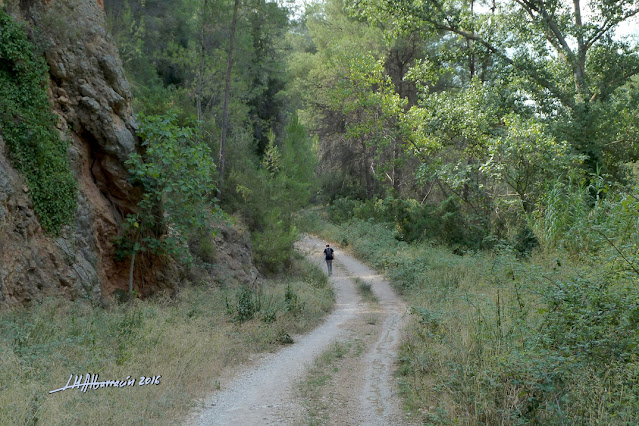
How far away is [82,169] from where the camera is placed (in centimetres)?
1147

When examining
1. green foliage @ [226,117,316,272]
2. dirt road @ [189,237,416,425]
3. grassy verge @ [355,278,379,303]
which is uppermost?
green foliage @ [226,117,316,272]

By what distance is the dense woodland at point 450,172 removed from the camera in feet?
21.1

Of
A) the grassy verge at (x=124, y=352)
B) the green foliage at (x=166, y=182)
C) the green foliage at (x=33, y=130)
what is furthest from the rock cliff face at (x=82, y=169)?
the grassy verge at (x=124, y=352)

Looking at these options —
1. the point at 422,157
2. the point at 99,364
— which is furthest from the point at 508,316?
the point at 422,157

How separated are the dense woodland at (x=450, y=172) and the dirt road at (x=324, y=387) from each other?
62 centimetres

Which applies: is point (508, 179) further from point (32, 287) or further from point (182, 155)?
point (32, 287)

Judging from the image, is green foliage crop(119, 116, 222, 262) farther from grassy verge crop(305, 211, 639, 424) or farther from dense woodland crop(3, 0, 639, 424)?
grassy verge crop(305, 211, 639, 424)

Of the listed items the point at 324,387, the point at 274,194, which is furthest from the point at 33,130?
the point at 274,194

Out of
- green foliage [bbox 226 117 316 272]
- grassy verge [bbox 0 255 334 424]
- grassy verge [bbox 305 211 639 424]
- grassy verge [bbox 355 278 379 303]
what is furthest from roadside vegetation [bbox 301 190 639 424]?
green foliage [bbox 226 117 316 272]

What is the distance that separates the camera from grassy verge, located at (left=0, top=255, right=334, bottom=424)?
18.1 feet

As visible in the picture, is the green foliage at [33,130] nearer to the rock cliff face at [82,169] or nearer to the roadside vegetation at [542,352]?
the rock cliff face at [82,169]

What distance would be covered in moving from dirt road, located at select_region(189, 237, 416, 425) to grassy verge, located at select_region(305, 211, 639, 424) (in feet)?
1.48

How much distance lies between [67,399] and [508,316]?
6809 millimetres

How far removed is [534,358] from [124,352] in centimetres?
576
